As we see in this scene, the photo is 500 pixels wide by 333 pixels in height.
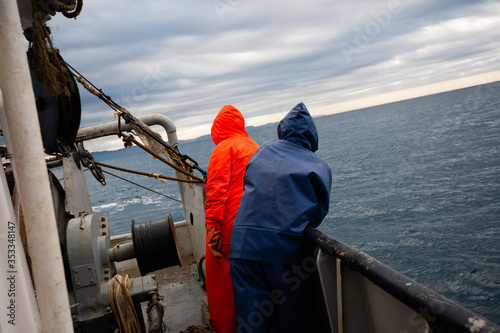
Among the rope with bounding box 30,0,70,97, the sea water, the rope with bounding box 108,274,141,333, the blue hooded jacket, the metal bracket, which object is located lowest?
the sea water

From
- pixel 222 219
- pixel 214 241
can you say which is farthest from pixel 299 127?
pixel 214 241

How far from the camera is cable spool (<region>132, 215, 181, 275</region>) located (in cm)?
330

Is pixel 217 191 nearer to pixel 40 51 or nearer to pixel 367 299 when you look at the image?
pixel 367 299

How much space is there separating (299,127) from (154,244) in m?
1.60

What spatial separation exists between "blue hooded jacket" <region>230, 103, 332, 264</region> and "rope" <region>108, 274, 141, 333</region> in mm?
1080

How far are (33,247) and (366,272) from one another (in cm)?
146

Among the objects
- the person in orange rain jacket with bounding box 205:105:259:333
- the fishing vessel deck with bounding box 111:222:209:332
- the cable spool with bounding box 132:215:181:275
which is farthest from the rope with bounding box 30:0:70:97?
the fishing vessel deck with bounding box 111:222:209:332

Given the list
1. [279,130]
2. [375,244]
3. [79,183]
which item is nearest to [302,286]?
[279,130]

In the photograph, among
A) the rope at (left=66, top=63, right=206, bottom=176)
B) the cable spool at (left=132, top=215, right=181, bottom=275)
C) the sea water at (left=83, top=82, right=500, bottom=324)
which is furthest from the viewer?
the sea water at (left=83, top=82, right=500, bottom=324)

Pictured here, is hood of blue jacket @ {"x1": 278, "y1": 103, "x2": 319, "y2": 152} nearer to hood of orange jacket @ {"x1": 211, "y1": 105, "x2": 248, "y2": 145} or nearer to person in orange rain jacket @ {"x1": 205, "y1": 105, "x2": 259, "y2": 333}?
person in orange rain jacket @ {"x1": 205, "y1": 105, "x2": 259, "y2": 333}

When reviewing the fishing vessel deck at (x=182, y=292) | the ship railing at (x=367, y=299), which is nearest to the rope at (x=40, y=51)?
the ship railing at (x=367, y=299)

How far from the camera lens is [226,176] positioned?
3.22 metres

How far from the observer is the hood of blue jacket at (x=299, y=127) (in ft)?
8.97

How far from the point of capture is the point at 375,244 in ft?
43.1
